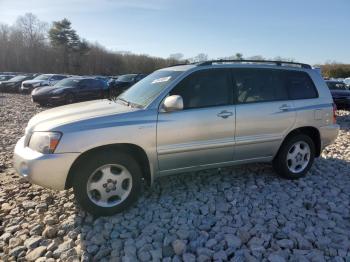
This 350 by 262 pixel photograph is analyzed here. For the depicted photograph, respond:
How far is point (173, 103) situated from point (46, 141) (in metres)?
1.48

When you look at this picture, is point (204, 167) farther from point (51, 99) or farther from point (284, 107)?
point (51, 99)

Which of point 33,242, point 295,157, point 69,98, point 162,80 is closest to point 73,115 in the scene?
point 162,80

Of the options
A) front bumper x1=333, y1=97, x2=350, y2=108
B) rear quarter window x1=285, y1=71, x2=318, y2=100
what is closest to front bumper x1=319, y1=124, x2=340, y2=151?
rear quarter window x1=285, y1=71, x2=318, y2=100

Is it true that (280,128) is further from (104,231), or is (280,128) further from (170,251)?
(104,231)

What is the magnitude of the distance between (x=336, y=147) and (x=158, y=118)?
17.3 ft

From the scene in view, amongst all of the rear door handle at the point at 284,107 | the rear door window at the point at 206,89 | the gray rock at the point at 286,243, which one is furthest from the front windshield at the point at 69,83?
the gray rock at the point at 286,243

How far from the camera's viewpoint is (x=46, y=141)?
351 cm

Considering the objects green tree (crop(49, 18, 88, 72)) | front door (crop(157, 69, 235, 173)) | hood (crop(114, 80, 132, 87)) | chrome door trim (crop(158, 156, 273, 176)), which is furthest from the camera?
green tree (crop(49, 18, 88, 72))

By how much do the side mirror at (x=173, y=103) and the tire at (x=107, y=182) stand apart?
2.49ft

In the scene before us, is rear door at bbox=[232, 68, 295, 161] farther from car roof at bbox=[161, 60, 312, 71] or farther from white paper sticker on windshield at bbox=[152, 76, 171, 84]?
white paper sticker on windshield at bbox=[152, 76, 171, 84]

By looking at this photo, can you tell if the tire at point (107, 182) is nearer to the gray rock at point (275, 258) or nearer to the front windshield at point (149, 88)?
the front windshield at point (149, 88)

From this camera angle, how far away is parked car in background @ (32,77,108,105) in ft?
50.1

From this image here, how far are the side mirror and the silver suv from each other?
0.01 m

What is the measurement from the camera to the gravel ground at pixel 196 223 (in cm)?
315
